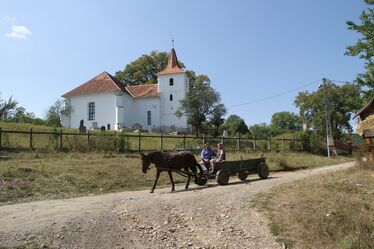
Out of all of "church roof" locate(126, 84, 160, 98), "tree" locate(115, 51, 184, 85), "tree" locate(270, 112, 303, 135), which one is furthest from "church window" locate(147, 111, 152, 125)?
"tree" locate(270, 112, 303, 135)

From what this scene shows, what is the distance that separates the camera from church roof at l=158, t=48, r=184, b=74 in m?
72.9

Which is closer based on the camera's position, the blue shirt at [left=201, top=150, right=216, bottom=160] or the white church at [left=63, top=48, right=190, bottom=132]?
the blue shirt at [left=201, top=150, right=216, bottom=160]

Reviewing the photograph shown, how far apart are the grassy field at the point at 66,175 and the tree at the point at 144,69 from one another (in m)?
57.2

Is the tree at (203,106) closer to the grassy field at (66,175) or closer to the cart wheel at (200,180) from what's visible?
the grassy field at (66,175)

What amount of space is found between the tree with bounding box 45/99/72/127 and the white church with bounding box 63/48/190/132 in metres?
1.10

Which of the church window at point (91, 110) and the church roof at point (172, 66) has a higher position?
the church roof at point (172, 66)

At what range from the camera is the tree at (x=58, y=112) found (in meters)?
64.8

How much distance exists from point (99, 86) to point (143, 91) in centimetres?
805

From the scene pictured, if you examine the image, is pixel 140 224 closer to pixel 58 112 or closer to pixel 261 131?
pixel 58 112

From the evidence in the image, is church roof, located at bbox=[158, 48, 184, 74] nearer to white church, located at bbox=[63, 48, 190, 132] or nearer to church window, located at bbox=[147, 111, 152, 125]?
white church, located at bbox=[63, 48, 190, 132]

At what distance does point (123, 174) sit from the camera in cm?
2077

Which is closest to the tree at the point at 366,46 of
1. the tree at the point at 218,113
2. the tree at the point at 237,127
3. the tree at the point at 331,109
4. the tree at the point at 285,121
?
the tree at the point at 218,113

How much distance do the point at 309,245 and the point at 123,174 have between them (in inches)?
512

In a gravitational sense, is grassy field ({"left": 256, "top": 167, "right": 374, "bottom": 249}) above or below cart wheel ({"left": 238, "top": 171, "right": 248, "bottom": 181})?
below
